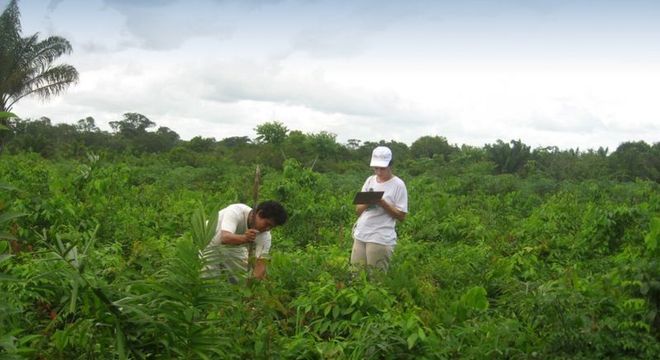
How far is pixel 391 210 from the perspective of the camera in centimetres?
578

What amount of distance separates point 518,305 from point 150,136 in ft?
115

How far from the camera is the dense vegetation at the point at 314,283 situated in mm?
3072

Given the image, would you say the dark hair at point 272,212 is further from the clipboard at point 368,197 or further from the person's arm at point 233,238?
the clipboard at point 368,197

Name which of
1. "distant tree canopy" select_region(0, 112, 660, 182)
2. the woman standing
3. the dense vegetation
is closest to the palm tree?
"distant tree canopy" select_region(0, 112, 660, 182)

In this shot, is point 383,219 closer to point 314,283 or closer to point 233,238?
point 314,283

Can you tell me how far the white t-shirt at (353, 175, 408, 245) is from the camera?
19.1ft

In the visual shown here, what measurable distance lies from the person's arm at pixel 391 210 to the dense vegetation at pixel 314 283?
0.49 metres

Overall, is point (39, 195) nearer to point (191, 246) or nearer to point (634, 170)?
point (191, 246)

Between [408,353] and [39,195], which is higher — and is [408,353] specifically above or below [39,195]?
below

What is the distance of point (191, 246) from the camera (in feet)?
10.4

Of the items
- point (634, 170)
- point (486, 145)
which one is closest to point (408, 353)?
point (634, 170)

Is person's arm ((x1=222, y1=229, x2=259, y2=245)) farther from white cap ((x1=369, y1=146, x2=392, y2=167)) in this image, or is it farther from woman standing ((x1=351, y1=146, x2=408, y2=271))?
white cap ((x1=369, y1=146, x2=392, y2=167))

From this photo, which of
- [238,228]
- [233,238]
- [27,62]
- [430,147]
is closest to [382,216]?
[238,228]

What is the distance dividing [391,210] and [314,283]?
1.19 m
